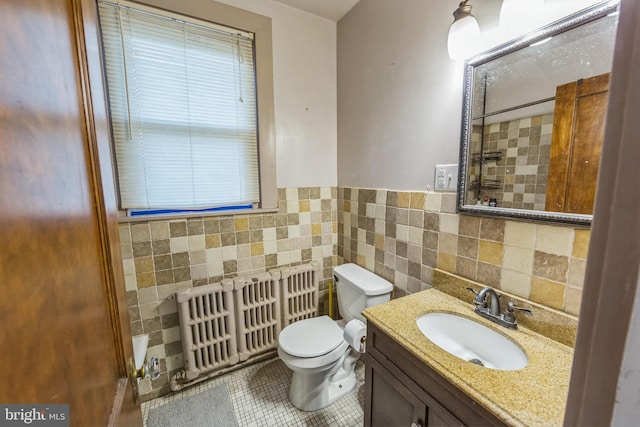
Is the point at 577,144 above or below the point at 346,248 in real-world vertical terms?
above

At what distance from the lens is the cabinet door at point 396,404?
0.82 metres

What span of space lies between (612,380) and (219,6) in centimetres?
206

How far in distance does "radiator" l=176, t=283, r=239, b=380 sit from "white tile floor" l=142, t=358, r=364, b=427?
6.1 inches

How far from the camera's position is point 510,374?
0.74 m

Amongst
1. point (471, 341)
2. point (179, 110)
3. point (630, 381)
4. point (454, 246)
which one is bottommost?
point (471, 341)

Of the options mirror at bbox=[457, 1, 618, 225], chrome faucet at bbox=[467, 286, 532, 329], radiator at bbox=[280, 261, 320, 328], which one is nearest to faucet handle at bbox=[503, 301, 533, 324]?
chrome faucet at bbox=[467, 286, 532, 329]

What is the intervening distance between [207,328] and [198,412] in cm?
45

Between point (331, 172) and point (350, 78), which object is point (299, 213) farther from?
point (350, 78)

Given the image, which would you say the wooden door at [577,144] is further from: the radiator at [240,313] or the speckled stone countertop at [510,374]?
→ the radiator at [240,313]

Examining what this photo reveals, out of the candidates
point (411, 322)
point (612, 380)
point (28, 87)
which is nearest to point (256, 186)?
point (411, 322)

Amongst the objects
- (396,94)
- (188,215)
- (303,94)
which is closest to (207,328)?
(188,215)

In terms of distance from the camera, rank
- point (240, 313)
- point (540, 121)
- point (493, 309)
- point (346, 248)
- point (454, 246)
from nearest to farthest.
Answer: point (540, 121), point (493, 309), point (454, 246), point (240, 313), point (346, 248)

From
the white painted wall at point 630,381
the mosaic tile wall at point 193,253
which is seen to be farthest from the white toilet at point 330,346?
the white painted wall at point 630,381

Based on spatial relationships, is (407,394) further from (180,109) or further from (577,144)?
(180,109)
